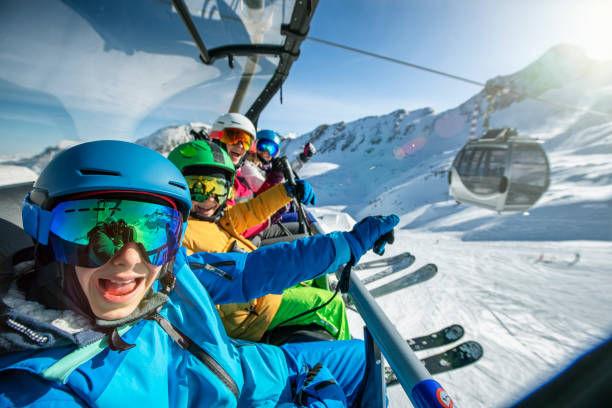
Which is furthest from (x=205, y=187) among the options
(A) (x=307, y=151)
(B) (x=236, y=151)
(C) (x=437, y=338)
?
(A) (x=307, y=151)

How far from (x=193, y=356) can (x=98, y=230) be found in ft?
1.93

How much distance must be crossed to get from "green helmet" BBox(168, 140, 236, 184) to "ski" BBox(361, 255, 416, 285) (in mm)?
2485

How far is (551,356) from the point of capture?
2057 mm

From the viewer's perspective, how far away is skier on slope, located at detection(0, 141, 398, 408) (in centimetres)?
62

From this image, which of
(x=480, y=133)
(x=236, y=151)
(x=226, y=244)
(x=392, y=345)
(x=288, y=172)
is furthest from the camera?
(x=480, y=133)

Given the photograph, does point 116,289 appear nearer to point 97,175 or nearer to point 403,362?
point 97,175

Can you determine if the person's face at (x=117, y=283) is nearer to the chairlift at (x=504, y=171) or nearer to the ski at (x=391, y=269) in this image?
the ski at (x=391, y=269)

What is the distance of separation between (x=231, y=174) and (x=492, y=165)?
9753 mm

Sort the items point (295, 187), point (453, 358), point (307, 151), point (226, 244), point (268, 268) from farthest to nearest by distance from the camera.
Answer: point (307, 151)
point (295, 187)
point (453, 358)
point (226, 244)
point (268, 268)

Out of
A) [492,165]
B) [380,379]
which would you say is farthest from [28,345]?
[492,165]

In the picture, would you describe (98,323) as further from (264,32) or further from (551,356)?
(264,32)

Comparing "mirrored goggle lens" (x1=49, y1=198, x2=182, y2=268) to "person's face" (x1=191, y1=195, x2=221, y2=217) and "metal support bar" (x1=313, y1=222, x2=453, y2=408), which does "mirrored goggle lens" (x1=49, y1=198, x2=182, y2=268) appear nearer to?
"person's face" (x1=191, y1=195, x2=221, y2=217)

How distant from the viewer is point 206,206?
6.07ft

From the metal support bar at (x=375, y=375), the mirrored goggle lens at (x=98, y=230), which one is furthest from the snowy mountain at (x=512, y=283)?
the mirrored goggle lens at (x=98, y=230)
